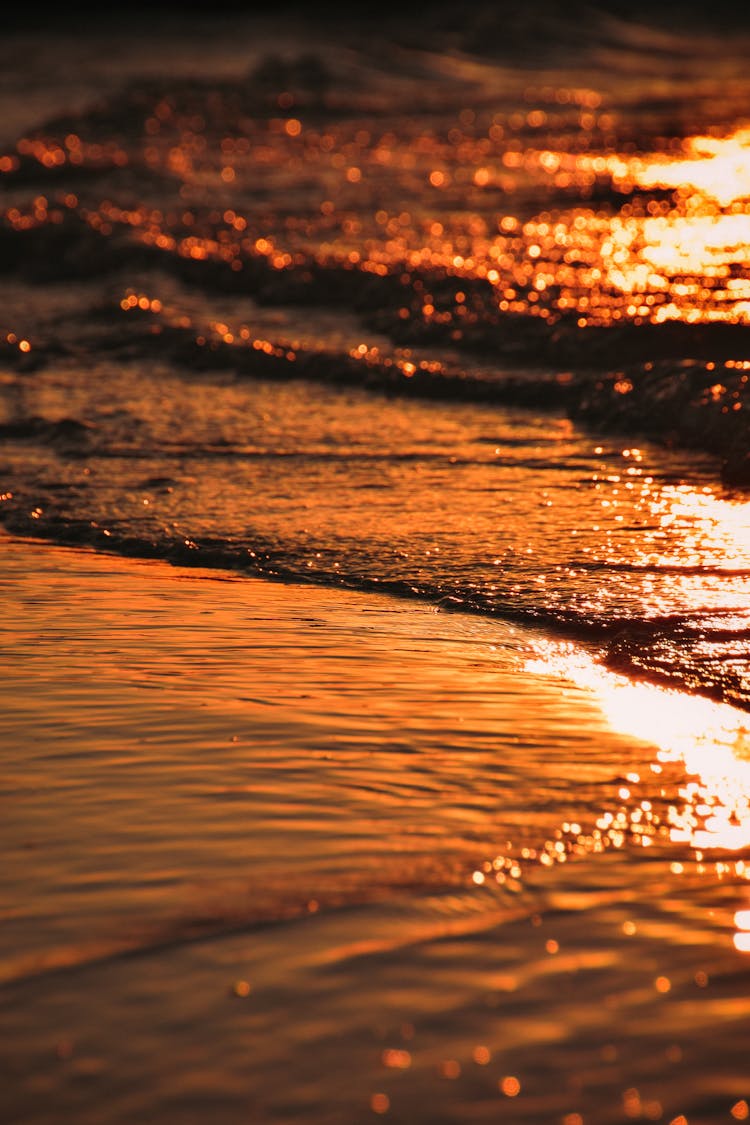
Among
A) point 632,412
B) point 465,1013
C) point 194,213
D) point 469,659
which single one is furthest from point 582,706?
point 194,213

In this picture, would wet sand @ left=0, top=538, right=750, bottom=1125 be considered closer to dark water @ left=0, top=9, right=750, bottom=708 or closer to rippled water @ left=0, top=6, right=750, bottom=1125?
rippled water @ left=0, top=6, right=750, bottom=1125

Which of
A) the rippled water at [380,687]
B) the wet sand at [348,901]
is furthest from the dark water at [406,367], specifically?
the wet sand at [348,901]

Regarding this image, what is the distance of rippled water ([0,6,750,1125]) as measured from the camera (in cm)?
211

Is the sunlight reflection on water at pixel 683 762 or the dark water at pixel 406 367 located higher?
the sunlight reflection on water at pixel 683 762

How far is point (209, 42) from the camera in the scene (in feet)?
116

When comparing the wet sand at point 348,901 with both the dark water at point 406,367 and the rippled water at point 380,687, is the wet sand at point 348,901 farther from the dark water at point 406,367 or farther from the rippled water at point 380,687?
the dark water at point 406,367

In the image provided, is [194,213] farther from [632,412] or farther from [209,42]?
[209,42]

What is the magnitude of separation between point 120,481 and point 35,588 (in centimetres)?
140

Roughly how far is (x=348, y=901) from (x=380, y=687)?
99cm

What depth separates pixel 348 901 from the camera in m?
2.45

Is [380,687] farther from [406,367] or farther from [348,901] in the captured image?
[406,367]

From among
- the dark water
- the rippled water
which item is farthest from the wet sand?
the dark water

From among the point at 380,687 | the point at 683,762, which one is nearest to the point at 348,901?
the point at 683,762

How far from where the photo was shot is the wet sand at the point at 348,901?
202cm
